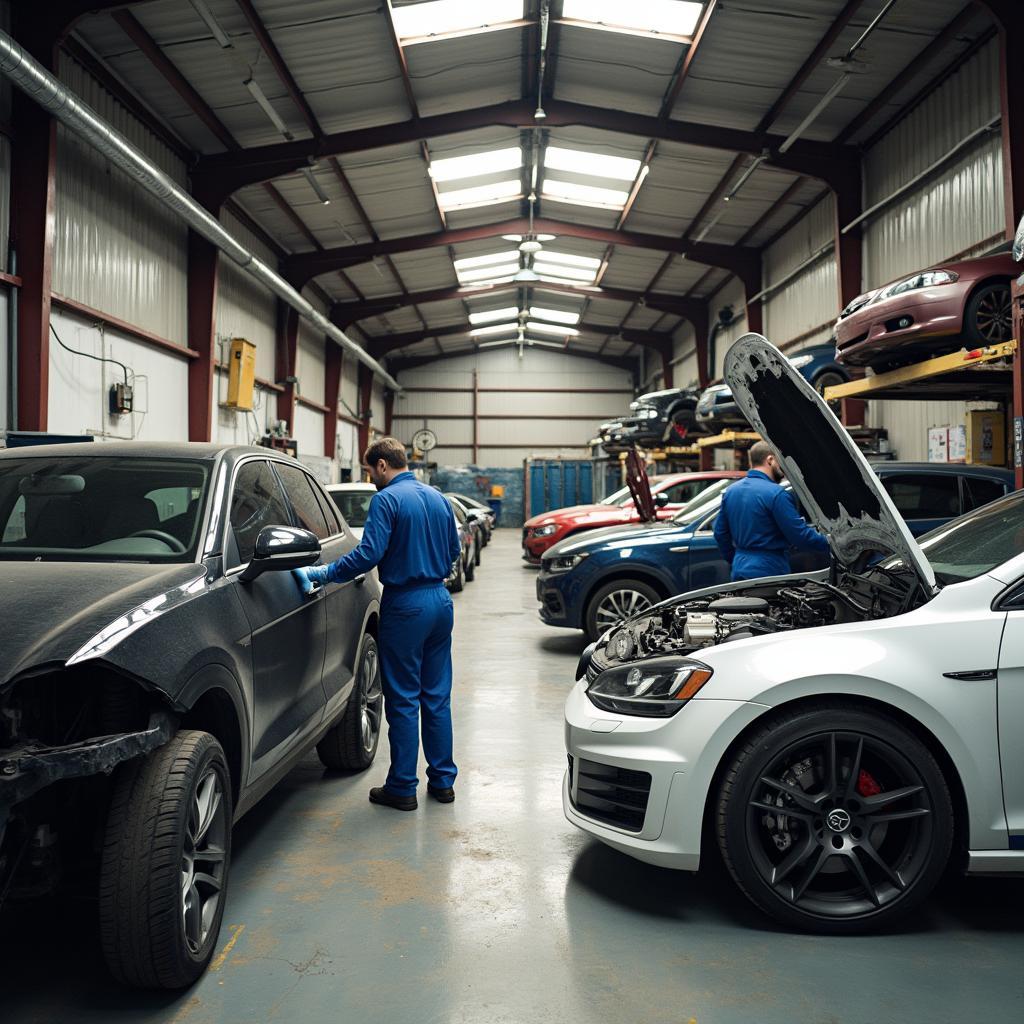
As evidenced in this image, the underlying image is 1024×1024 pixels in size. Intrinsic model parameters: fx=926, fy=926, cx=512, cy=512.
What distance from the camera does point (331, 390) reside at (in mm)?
23750

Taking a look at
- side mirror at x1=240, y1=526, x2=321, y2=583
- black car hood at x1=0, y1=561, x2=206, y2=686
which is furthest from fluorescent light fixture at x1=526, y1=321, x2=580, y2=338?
black car hood at x1=0, y1=561, x2=206, y2=686

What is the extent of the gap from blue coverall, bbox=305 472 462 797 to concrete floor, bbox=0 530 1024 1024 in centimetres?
37

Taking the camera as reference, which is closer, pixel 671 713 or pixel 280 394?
pixel 671 713

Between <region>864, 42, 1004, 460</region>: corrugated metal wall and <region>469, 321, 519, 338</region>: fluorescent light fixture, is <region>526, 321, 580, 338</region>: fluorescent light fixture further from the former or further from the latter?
<region>864, 42, 1004, 460</region>: corrugated metal wall

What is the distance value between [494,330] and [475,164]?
576 inches

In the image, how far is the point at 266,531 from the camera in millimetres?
3010

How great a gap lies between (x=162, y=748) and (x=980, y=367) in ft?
20.4

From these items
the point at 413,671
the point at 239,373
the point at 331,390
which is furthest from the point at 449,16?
the point at 331,390

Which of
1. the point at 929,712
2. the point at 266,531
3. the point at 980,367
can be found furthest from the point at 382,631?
the point at 980,367

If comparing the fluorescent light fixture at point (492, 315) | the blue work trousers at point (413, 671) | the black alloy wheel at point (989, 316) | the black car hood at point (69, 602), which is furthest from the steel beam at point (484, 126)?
the fluorescent light fixture at point (492, 315)

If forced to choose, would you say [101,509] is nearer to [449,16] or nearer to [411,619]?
[411,619]

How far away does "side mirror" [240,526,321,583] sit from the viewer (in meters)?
2.96

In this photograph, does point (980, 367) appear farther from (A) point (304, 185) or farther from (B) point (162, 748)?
(A) point (304, 185)

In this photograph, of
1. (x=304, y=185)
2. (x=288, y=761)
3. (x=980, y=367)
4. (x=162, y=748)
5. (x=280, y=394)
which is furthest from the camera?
(x=280, y=394)
